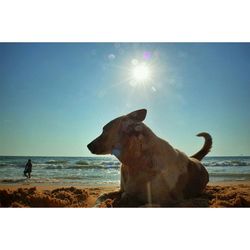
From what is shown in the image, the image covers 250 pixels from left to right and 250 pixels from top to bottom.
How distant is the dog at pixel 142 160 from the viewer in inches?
185

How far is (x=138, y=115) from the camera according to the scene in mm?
4941

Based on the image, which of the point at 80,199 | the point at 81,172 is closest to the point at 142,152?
the point at 80,199

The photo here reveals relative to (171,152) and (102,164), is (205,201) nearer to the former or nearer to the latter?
Result: (171,152)

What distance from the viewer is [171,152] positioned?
16.1 ft

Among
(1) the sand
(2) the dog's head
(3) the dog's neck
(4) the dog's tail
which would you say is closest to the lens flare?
(2) the dog's head

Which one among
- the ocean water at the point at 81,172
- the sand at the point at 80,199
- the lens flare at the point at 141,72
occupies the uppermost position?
the lens flare at the point at 141,72

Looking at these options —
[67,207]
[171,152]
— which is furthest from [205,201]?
[67,207]

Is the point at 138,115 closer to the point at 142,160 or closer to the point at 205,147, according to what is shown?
the point at 142,160

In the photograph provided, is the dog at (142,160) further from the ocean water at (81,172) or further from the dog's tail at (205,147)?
the ocean water at (81,172)

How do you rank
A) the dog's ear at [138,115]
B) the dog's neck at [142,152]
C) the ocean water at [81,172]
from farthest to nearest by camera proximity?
the ocean water at [81,172] → the dog's ear at [138,115] → the dog's neck at [142,152]

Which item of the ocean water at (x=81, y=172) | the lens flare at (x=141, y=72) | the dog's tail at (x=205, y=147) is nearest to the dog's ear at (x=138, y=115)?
the lens flare at (x=141, y=72)

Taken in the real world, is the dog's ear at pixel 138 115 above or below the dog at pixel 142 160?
above

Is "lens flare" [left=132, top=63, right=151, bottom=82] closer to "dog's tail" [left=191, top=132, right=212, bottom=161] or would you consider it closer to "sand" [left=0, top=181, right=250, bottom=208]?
"dog's tail" [left=191, top=132, right=212, bottom=161]

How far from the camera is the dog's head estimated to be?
4.80 m
